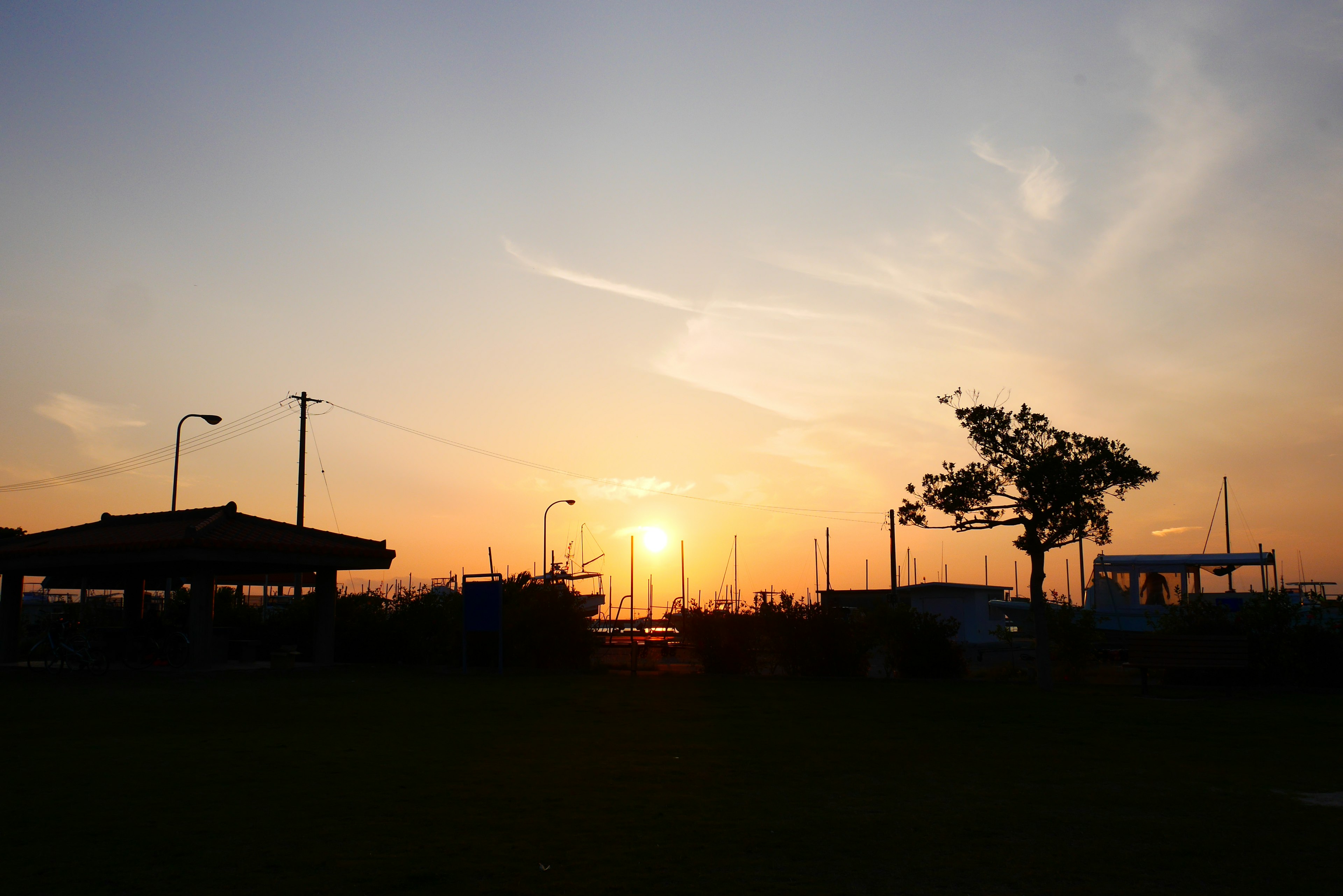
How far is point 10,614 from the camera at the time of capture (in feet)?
90.0

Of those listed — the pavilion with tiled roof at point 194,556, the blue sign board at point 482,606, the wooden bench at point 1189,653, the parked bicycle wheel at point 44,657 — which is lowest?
the parked bicycle wheel at point 44,657

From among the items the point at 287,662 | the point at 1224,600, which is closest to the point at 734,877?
the point at 287,662

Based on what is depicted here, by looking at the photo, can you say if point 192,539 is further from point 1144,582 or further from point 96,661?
point 1144,582

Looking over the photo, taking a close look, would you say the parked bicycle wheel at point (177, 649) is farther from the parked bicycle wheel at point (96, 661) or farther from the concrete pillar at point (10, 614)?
the concrete pillar at point (10, 614)

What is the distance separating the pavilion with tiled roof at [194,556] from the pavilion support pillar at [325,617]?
0.02 metres

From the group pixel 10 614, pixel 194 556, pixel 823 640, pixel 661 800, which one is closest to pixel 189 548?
pixel 194 556

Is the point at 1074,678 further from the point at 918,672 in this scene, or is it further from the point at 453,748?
the point at 453,748

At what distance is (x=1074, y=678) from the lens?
24.1 meters

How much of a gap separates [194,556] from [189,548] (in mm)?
255

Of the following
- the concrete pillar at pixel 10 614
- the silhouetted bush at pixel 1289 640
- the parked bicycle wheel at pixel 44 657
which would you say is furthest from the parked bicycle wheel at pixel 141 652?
the silhouetted bush at pixel 1289 640

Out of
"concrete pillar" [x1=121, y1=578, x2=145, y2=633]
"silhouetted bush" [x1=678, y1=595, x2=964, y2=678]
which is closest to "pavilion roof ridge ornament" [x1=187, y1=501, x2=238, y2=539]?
"concrete pillar" [x1=121, y1=578, x2=145, y2=633]

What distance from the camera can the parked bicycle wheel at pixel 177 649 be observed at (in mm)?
24109

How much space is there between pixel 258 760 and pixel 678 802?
487 centimetres

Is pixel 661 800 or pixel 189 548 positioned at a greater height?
pixel 189 548
